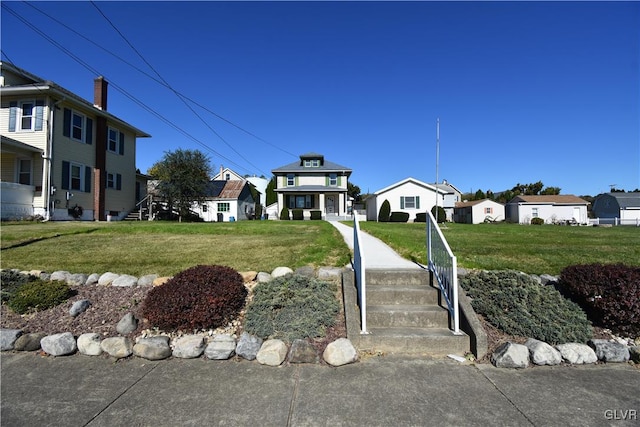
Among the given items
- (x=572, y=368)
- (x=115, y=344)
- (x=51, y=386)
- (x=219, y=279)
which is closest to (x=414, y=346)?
(x=572, y=368)

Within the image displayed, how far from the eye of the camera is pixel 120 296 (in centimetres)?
472

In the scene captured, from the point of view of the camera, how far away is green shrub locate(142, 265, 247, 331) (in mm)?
3787

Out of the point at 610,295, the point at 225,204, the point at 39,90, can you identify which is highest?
the point at 39,90

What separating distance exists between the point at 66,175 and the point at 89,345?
58.9 ft

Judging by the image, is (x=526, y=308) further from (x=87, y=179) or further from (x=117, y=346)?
(x=87, y=179)

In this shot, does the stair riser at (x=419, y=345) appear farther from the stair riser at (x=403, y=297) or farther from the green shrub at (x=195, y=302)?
the green shrub at (x=195, y=302)

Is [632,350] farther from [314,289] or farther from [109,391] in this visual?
[109,391]

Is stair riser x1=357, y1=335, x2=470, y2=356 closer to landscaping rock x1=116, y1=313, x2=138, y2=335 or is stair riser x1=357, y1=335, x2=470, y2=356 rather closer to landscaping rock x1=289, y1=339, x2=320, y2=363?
landscaping rock x1=289, y1=339, x2=320, y2=363

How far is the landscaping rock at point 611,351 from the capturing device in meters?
3.41

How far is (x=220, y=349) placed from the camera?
346cm

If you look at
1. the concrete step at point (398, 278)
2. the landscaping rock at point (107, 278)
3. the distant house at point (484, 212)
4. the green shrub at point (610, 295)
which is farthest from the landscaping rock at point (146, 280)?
the distant house at point (484, 212)

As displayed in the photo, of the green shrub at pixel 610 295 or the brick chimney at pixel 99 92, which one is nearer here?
the green shrub at pixel 610 295

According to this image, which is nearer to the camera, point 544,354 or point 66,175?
point 544,354

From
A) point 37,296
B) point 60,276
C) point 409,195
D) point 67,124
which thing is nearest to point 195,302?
point 37,296
